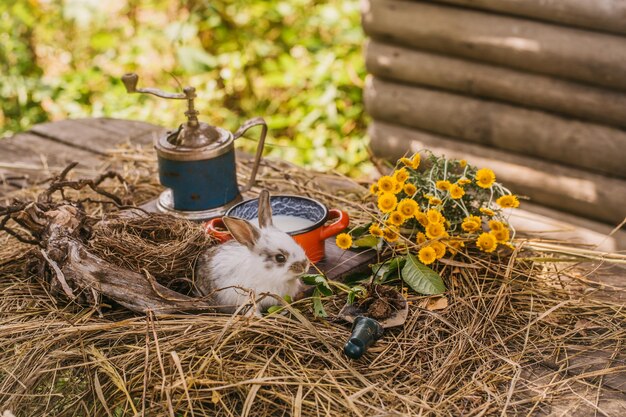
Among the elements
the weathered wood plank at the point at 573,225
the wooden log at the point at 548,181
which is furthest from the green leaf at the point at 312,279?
the wooden log at the point at 548,181

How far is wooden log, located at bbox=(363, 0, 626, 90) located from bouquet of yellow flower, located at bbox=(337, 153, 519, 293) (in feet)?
4.55

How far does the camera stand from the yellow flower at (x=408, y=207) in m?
2.19

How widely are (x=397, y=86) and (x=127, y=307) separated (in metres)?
2.64

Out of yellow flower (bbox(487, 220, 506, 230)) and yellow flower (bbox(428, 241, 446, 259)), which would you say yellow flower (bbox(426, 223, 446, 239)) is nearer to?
yellow flower (bbox(428, 241, 446, 259))

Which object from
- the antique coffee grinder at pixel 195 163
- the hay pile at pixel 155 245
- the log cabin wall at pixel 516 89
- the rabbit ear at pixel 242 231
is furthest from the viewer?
the log cabin wall at pixel 516 89

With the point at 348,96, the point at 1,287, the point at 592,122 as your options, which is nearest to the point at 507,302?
the point at 1,287

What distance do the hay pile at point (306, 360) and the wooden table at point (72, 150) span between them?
0.28 metres

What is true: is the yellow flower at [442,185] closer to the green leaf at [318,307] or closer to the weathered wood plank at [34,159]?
the green leaf at [318,307]

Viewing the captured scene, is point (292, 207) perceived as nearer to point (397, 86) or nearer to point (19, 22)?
point (397, 86)

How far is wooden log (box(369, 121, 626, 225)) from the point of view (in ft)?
11.9

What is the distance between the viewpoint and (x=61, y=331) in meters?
1.91

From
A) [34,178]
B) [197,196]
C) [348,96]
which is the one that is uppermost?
[197,196]

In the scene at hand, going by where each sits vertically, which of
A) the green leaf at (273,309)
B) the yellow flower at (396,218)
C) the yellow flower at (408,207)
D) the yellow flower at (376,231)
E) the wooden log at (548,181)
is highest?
the yellow flower at (408,207)

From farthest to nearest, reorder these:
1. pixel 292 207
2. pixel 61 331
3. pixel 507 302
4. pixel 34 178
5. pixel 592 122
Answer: pixel 592 122, pixel 34 178, pixel 292 207, pixel 507 302, pixel 61 331
